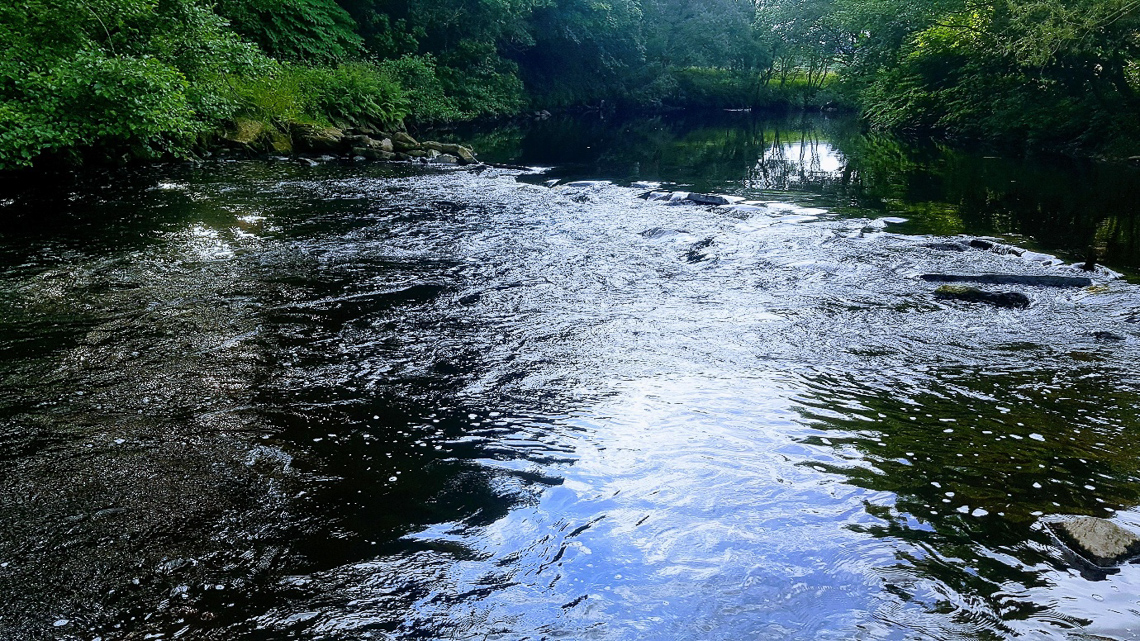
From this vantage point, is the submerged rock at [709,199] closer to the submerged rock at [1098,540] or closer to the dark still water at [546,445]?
the dark still water at [546,445]

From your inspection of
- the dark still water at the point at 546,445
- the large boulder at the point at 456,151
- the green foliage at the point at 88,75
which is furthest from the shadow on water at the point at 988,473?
the large boulder at the point at 456,151

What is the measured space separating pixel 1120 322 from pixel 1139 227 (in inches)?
263

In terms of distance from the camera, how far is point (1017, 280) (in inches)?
368

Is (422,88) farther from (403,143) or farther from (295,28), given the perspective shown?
(403,143)

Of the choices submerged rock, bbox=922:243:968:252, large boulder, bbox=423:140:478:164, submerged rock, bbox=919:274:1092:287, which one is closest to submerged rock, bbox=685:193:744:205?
submerged rock, bbox=922:243:968:252

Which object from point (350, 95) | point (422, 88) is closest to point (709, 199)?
point (350, 95)

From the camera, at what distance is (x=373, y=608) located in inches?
134

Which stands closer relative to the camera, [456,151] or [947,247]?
[947,247]

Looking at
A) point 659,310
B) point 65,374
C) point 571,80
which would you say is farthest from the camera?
point 571,80

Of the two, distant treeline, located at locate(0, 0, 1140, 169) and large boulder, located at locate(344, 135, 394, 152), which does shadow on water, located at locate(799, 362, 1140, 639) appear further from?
large boulder, located at locate(344, 135, 394, 152)

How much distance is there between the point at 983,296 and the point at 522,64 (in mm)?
39082

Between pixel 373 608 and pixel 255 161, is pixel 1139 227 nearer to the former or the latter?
pixel 373 608

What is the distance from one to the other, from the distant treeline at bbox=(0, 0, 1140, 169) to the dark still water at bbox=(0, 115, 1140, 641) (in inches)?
171

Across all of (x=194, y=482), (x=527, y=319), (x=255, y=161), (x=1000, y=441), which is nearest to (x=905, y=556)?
(x=1000, y=441)
